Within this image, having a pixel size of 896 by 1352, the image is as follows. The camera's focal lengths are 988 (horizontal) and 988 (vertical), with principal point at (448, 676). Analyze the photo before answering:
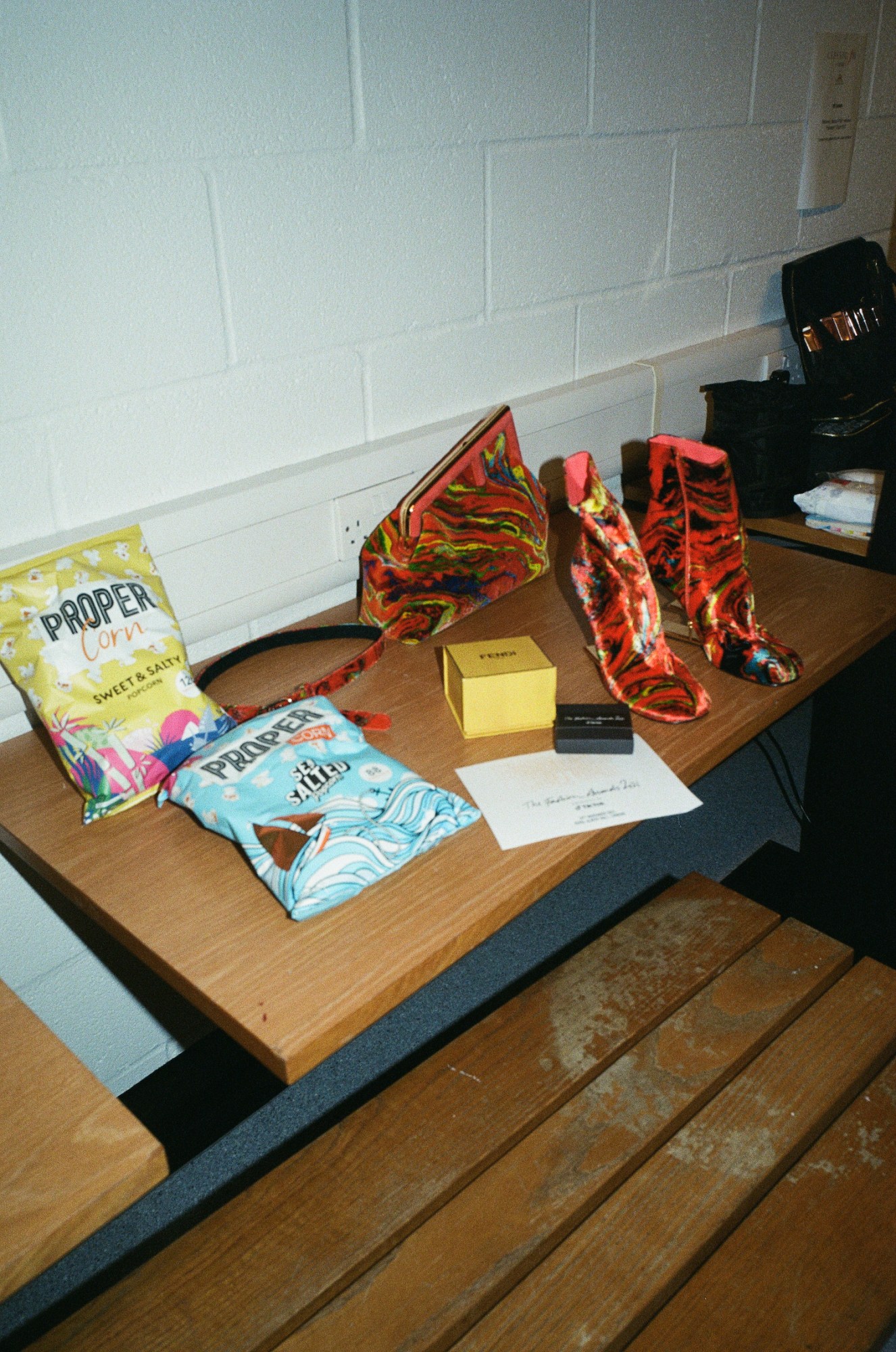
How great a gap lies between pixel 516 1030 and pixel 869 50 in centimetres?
206

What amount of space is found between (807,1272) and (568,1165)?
0.21 meters

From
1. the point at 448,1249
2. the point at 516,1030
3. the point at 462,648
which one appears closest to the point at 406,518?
the point at 462,648

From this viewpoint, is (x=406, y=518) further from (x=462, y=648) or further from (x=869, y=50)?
(x=869, y=50)

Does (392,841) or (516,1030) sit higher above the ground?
(392,841)

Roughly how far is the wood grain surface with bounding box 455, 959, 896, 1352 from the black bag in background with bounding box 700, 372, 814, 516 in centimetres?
83

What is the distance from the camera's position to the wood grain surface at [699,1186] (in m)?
0.78

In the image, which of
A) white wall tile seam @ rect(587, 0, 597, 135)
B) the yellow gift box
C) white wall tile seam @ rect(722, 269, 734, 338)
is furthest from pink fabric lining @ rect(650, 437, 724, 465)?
white wall tile seam @ rect(722, 269, 734, 338)

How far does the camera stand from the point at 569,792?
962 mm

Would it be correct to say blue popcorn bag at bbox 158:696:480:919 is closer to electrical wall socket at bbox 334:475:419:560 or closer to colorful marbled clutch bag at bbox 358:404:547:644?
colorful marbled clutch bag at bbox 358:404:547:644

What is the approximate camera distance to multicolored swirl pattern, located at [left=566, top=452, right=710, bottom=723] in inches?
42.1

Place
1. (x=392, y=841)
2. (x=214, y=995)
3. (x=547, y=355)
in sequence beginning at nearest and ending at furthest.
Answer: (x=214, y=995) < (x=392, y=841) < (x=547, y=355)

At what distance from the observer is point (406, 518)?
123 centimetres

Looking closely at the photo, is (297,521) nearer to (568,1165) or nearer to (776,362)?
(568,1165)

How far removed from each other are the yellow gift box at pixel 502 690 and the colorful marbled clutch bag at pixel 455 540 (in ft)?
0.64
